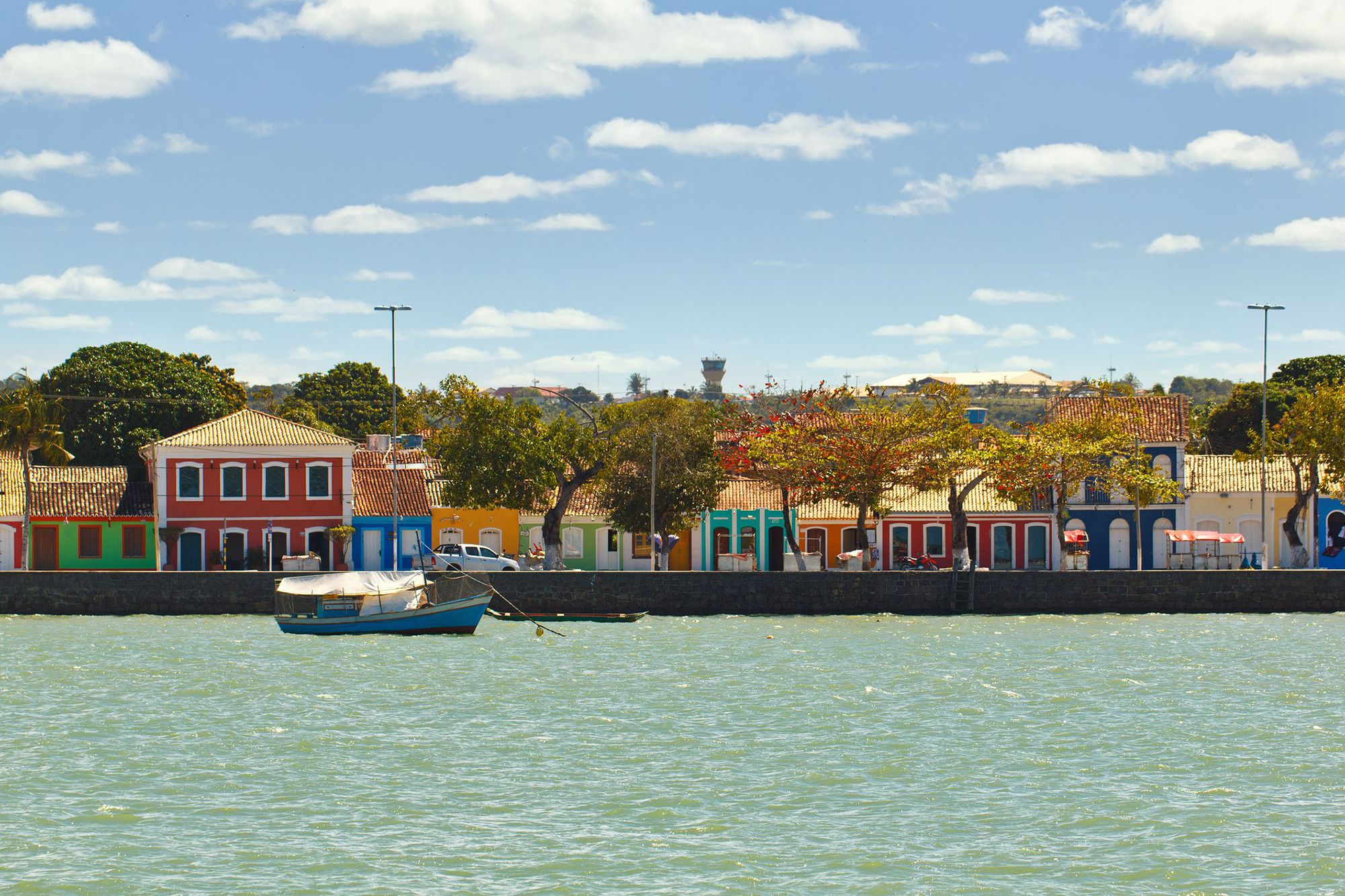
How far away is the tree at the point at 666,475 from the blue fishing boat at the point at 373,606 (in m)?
14.2

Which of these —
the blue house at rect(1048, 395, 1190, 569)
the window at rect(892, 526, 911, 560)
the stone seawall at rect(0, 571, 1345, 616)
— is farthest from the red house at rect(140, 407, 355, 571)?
the blue house at rect(1048, 395, 1190, 569)

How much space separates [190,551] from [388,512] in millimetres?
8393

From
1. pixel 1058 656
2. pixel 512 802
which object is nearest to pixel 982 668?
pixel 1058 656

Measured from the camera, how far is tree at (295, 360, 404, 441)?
124500 mm

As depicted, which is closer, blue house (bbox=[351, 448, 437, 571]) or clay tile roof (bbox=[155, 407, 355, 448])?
clay tile roof (bbox=[155, 407, 355, 448])

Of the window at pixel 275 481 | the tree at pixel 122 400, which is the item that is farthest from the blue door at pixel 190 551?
the tree at pixel 122 400

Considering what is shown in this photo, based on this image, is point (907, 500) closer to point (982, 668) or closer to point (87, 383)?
point (982, 668)

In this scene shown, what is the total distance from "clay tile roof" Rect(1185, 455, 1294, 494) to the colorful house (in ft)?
151

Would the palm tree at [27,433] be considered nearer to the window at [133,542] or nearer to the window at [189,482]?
the window at [133,542]

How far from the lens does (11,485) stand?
69.8 m

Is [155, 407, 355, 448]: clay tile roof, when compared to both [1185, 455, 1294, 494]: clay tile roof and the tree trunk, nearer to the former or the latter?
the tree trunk

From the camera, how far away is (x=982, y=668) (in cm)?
4475

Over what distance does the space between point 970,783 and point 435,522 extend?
43563 mm

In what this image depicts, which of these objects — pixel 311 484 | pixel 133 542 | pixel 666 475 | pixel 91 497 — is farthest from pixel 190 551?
pixel 666 475
